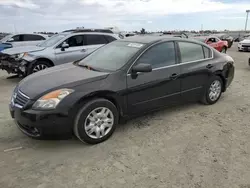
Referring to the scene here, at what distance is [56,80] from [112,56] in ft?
3.78

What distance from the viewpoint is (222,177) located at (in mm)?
2740

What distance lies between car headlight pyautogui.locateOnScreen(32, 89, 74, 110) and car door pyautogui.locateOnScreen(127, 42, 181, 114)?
3.45ft

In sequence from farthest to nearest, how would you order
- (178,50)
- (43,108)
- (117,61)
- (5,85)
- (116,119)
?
(5,85) < (178,50) < (117,61) < (116,119) < (43,108)

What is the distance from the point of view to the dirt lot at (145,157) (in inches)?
106

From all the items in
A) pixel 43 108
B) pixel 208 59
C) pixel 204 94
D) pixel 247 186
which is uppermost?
pixel 208 59

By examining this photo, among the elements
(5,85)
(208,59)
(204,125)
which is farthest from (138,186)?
(5,85)

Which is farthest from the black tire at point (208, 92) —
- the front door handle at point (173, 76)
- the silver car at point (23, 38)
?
the silver car at point (23, 38)

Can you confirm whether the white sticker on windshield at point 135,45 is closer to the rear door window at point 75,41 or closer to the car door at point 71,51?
the car door at point 71,51

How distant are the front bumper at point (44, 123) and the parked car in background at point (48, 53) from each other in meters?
4.59

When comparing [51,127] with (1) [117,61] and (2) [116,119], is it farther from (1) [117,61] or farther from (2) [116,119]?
(1) [117,61]

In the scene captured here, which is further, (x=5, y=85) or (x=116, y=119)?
(x=5, y=85)

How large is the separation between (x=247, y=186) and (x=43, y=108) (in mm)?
2594

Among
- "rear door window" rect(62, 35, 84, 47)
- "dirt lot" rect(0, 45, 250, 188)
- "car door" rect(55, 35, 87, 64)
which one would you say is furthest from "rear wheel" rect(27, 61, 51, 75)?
"dirt lot" rect(0, 45, 250, 188)

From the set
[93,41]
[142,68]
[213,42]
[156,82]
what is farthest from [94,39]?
[213,42]
